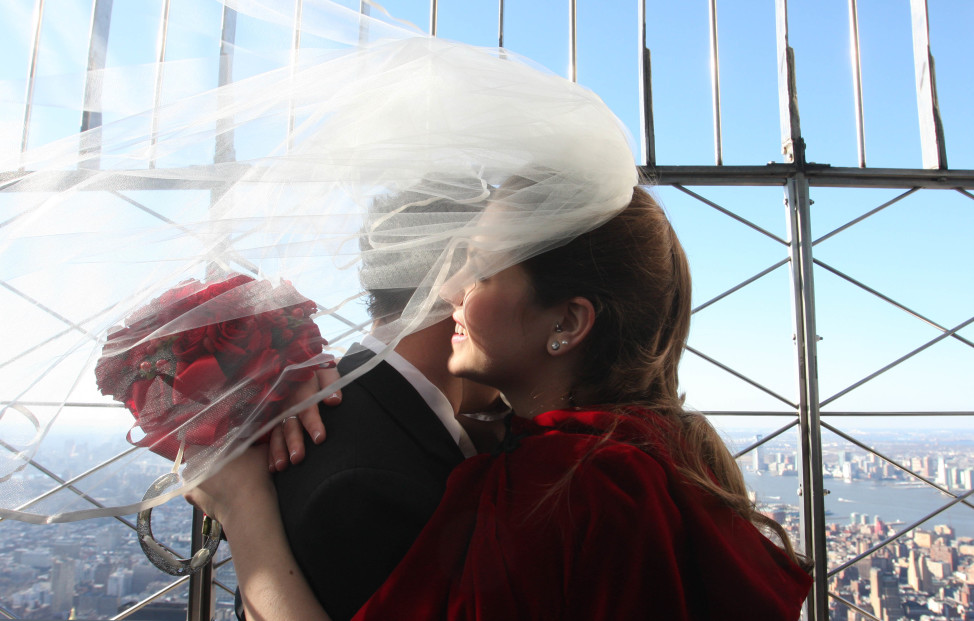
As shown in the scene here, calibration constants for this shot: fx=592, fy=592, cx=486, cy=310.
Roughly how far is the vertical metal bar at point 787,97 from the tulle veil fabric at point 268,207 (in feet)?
5.51

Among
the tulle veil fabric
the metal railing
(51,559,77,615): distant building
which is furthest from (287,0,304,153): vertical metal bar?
the metal railing

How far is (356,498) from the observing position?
570mm

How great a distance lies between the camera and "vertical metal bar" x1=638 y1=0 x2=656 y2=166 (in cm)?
213

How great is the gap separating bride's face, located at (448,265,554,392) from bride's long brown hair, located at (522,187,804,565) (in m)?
0.02

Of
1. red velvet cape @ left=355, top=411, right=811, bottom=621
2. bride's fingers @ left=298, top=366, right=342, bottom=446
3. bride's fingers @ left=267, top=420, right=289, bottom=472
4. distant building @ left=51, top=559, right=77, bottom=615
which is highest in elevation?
bride's fingers @ left=298, top=366, right=342, bottom=446

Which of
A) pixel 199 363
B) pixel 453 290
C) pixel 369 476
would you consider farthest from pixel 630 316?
pixel 199 363

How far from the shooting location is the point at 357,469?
580 mm

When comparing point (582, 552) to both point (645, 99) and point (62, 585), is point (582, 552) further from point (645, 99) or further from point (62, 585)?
point (645, 99)

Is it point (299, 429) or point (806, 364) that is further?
point (806, 364)

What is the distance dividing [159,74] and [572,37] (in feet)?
5.95

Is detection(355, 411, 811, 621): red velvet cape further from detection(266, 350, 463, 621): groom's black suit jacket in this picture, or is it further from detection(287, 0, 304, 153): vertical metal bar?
detection(287, 0, 304, 153): vertical metal bar

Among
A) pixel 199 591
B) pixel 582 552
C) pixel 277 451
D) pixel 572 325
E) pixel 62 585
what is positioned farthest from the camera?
pixel 199 591

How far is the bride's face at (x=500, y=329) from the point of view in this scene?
0.72 m

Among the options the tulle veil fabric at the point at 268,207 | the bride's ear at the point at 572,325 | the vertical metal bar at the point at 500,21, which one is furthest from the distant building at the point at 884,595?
the vertical metal bar at the point at 500,21
